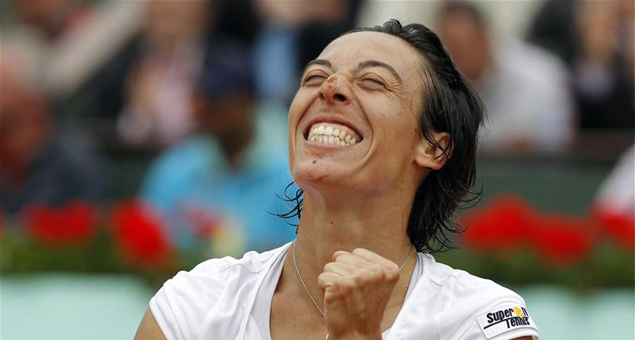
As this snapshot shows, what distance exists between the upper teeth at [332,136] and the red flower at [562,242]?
7.46 ft

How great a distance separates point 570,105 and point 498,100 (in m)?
0.46

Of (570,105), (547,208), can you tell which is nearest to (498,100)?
(570,105)

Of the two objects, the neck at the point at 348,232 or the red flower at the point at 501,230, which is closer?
the neck at the point at 348,232

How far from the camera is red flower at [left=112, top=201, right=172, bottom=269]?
5574 millimetres

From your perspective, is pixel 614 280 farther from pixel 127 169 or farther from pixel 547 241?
pixel 127 169

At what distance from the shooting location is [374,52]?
11.6 feet

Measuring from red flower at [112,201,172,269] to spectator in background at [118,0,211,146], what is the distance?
8.07ft

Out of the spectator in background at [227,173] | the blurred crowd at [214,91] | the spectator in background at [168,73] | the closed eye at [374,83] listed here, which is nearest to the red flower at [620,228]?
the blurred crowd at [214,91]

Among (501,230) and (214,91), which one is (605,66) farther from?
(501,230)

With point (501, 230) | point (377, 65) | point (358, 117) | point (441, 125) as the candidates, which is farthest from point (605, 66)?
point (358, 117)

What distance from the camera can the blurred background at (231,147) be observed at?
18.0ft

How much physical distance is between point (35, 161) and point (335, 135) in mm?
4084

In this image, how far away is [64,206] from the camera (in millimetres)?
7098

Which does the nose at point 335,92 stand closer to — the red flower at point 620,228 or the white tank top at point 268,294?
the white tank top at point 268,294
